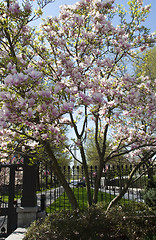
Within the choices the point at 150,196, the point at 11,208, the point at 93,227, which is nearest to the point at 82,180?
the point at 150,196

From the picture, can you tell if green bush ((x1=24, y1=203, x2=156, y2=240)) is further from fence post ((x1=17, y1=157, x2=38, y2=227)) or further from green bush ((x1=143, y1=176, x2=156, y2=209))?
green bush ((x1=143, y1=176, x2=156, y2=209))

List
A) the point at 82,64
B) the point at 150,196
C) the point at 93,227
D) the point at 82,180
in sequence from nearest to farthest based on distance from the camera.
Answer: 1. the point at 93,227
2. the point at 82,64
3. the point at 150,196
4. the point at 82,180

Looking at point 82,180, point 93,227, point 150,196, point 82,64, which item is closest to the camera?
point 93,227

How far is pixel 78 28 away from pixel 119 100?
222cm

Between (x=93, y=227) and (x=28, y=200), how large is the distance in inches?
106

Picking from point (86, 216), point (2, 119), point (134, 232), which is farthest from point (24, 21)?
point (134, 232)

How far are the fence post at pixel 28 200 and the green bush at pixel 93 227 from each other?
5.33 ft

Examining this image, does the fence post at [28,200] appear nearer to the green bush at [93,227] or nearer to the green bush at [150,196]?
the green bush at [93,227]

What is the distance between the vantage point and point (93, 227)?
3.75m

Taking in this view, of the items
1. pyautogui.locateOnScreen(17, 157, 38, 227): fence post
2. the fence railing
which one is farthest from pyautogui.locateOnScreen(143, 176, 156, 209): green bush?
pyautogui.locateOnScreen(17, 157, 38, 227): fence post

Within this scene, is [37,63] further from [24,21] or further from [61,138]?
[61,138]

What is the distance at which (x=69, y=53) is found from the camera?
5738mm

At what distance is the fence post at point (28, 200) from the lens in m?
5.80

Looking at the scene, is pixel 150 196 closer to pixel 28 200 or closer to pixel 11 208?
pixel 28 200
